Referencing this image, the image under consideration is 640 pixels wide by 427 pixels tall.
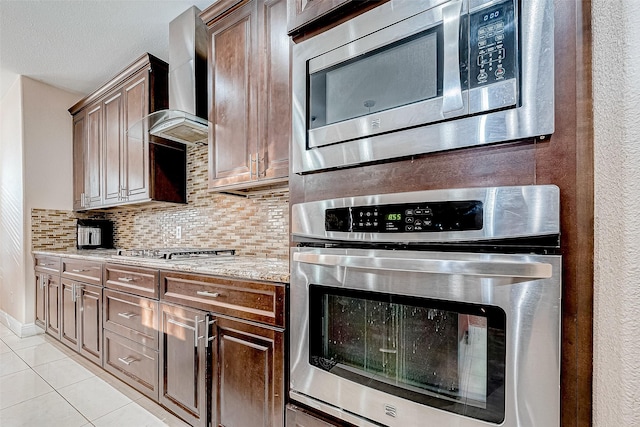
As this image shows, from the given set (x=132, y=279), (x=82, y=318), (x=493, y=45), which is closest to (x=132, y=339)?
(x=132, y=279)

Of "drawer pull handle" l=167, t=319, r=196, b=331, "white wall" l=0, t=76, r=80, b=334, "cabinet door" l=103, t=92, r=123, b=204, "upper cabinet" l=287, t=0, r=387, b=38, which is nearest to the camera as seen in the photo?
"upper cabinet" l=287, t=0, r=387, b=38

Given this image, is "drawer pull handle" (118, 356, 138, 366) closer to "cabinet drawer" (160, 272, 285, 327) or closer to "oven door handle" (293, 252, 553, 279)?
"cabinet drawer" (160, 272, 285, 327)

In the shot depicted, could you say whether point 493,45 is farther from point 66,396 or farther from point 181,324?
point 66,396

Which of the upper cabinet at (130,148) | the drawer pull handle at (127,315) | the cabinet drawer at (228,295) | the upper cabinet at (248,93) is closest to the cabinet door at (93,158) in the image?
the upper cabinet at (130,148)

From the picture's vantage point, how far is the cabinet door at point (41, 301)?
3074mm

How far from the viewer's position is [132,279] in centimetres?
194

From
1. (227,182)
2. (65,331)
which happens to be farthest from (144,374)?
(65,331)

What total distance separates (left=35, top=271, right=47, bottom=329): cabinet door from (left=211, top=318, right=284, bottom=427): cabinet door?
2.81m

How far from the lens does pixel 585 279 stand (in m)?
0.67

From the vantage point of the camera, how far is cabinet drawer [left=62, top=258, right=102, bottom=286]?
2.29 metres

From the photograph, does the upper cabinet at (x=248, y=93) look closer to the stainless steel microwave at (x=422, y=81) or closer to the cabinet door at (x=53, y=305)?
the stainless steel microwave at (x=422, y=81)

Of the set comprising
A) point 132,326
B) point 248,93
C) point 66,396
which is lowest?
point 66,396

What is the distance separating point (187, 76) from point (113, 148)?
133 centimetres

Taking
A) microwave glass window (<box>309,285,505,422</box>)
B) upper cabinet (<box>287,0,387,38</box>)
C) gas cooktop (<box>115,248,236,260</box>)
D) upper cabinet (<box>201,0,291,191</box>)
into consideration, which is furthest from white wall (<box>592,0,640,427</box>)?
gas cooktop (<box>115,248,236,260</box>)
